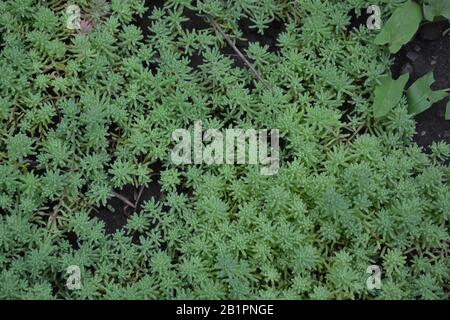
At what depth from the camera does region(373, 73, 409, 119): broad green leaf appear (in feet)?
9.89

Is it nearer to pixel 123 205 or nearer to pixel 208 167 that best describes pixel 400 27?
pixel 208 167

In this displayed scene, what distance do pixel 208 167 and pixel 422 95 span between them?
106 centimetres

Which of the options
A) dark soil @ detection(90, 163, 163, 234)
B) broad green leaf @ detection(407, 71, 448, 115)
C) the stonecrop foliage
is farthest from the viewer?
broad green leaf @ detection(407, 71, 448, 115)

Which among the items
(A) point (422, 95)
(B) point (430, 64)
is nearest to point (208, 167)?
(A) point (422, 95)

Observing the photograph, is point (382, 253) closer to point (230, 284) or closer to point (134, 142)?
point (230, 284)

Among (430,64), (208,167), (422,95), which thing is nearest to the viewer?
(208,167)

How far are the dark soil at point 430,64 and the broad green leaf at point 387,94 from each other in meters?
0.16

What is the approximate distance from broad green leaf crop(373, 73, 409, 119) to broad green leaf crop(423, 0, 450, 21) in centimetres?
32

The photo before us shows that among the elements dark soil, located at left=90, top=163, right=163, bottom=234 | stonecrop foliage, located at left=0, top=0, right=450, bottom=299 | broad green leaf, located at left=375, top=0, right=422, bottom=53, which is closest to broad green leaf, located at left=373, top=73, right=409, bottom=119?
stonecrop foliage, located at left=0, top=0, right=450, bottom=299

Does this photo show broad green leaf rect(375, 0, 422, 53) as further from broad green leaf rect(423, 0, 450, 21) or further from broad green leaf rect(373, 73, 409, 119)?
broad green leaf rect(373, 73, 409, 119)

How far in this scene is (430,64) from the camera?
3.25 metres

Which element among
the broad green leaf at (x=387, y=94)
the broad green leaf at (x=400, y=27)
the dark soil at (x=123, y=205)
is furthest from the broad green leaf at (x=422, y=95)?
the dark soil at (x=123, y=205)

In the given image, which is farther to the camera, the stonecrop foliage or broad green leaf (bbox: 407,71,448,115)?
broad green leaf (bbox: 407,71,448,115)

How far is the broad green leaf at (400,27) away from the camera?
3.11m
